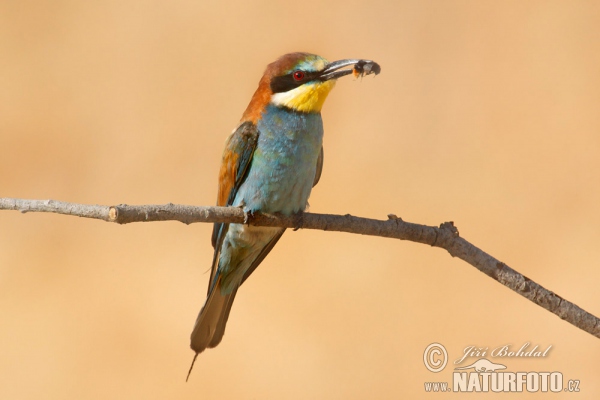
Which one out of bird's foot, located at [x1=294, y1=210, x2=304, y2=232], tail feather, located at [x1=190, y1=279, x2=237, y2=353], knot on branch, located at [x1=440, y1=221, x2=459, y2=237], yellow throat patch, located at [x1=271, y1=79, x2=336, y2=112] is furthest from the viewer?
tail feather, located at [x1=190, y1=279, x2=237, y2=353]

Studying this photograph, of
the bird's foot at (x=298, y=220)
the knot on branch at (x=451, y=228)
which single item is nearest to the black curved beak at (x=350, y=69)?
the bird's foot at (x=298, y=220)

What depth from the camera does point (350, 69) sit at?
1.63m

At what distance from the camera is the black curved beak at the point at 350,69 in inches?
63.2

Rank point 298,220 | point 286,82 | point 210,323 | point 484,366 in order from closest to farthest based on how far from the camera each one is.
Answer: point 298,220 → point 286,82 → point 210,323 → point 484,366

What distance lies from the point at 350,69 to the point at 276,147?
0.27 metres

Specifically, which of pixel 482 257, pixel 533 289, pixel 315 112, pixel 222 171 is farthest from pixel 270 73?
pixel 533 289

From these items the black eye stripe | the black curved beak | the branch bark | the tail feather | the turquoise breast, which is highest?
the black curved beak

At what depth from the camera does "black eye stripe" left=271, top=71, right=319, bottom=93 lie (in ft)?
5.41

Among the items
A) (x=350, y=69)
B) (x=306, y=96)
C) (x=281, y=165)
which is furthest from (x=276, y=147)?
(x=350, y=69)

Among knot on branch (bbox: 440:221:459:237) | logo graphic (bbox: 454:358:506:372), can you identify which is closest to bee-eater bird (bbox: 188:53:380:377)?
knot on branch (bbox: 440:221:459:237)

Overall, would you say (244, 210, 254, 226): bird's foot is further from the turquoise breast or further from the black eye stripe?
the black eye stripe

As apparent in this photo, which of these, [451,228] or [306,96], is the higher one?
[306,96]

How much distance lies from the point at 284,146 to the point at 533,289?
0.67 metres

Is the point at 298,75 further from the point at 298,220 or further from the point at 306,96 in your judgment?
the point at 298,220
